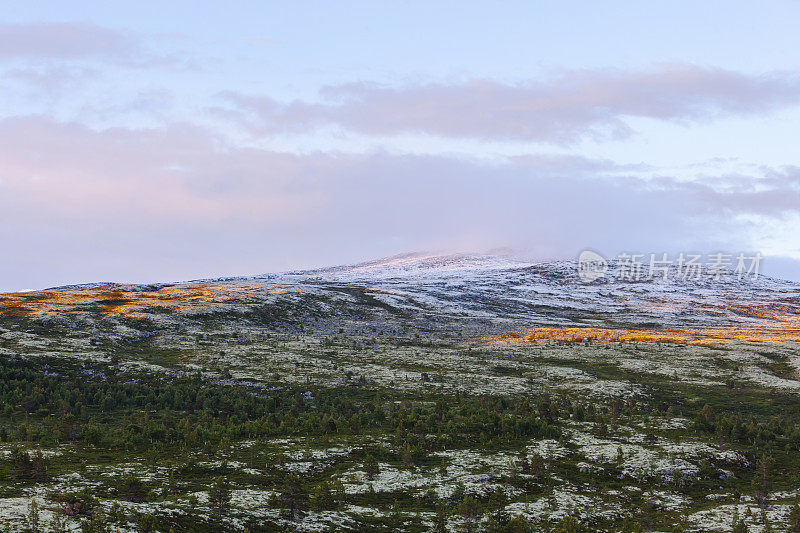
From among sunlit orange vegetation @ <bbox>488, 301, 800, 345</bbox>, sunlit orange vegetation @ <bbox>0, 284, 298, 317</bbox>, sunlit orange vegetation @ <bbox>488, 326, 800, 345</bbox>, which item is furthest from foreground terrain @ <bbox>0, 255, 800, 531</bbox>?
sunlit orange vegetation @ <bbox>488, 301, 800, 345</bbox>

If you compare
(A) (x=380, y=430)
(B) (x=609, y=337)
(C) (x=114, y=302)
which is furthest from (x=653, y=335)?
(C) (x=114, y=302)

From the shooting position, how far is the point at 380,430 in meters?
38.2

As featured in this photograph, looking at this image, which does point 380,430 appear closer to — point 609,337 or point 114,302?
point 609,337

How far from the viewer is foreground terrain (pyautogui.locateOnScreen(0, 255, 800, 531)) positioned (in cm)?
2277

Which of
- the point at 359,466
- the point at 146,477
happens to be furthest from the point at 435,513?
the point at 146,477

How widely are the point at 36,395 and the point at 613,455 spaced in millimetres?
42534

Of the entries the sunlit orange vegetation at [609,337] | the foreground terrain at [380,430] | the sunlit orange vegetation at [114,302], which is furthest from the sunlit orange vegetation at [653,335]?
the sunlit orange vegetation at [114,302]

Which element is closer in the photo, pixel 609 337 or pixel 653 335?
pixel 609 337

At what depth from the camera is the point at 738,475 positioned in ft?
102

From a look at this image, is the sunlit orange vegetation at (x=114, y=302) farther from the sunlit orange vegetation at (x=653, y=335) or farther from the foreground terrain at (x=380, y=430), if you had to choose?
the sunlit orange vegetation at (x=653, y=335)

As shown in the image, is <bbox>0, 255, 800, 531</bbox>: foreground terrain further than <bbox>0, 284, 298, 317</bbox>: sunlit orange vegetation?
No

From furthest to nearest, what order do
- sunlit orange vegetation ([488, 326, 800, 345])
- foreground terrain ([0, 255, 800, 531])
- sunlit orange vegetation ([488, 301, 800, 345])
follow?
sunlit orange vegetation ([488, 301, 800, 345])
sunlit orange vegetation ([488, 326, 800, 345])
foreground terrain ([0, 255, 800, 531])

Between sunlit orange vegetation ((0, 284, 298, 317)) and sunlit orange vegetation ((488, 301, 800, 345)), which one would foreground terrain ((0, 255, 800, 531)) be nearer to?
sunlit orange vegetation ((0, 284, 298, 317))

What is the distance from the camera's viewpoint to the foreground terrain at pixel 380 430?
896 inches
